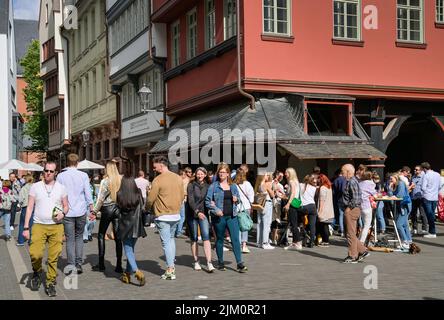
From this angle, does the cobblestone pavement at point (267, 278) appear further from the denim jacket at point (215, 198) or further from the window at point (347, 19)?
the window at point (347, 19)

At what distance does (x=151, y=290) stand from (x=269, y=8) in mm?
11556

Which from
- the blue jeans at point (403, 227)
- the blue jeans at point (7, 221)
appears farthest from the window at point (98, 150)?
the blue jeans at point (403, 227)

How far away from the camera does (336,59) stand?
63.6 feet

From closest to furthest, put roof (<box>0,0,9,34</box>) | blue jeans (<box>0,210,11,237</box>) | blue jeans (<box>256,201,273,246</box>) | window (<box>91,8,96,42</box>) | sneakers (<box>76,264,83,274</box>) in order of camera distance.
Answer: sneakers (<box>76,264,83,274</box>)
blue jeans (<box>256,201,273,246</box>)
blue jeans (<box>0,210,11,237</box>)
window (<box>91,8,96,42</box>)
roof (<box>0,0,9,34</box>)

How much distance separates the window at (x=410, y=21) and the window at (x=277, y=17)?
376cm

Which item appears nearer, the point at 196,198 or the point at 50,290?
the point at 50,290

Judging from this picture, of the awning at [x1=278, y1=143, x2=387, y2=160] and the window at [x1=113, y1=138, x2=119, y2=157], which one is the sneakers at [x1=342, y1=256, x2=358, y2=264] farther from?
the window at [x1=113, y1=138, x2=119, y2=157]

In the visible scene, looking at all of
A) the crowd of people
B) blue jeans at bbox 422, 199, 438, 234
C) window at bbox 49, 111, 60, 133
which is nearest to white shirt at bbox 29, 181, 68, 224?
the crowd of people

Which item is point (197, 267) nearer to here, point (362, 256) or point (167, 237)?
point (167, 237)

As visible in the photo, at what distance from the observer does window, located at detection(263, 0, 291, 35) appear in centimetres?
1870

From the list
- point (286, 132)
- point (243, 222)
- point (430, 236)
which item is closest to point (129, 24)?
point (286, 132)

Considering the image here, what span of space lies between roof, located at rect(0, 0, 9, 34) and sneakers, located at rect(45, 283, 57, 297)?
46.6 m

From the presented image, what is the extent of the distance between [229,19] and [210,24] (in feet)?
5.90
